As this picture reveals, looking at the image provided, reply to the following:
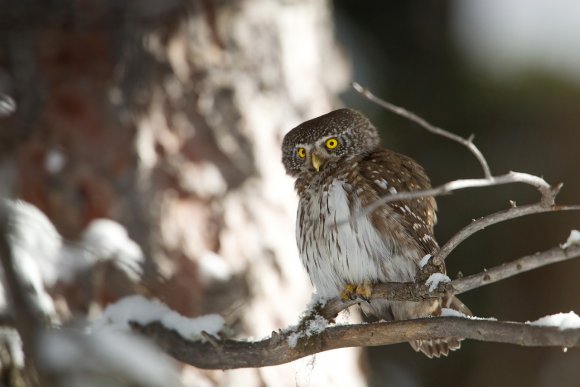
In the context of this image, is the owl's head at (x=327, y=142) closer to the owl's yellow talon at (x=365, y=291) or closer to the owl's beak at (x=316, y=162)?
the owl's beak at (x=316, y=162)

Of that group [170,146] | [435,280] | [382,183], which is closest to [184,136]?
[170,146]

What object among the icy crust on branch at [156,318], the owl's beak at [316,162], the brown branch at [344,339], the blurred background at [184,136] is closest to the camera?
the brown branch at [344,339]

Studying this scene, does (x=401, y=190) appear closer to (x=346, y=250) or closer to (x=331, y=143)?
(x=346, y=250)

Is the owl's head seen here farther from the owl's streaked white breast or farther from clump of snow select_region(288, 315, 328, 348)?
clump of snow select_region(288, 315, 328, 348)

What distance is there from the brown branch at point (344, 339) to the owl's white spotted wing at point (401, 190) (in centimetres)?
91

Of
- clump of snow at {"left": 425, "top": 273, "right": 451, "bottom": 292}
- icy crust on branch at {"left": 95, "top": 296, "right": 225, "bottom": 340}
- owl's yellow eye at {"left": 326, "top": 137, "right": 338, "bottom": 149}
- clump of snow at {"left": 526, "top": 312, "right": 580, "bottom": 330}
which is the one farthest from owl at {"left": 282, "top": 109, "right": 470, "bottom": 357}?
clump of snow at {"left": 526, "top": 312, "right": 580, "bottom": 330}

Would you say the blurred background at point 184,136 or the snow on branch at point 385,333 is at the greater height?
the blurred background at point 184,136

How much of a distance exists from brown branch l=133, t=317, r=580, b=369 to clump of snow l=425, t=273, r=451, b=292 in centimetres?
15

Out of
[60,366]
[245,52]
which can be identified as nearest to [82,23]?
[245,52]

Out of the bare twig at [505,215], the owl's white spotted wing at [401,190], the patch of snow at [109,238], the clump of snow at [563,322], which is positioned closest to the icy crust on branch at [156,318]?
the patch of snow at [109,238]

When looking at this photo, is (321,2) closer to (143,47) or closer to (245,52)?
(245,52)

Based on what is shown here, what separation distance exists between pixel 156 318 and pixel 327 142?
1.54 metres

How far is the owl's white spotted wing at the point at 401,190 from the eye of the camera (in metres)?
4.46

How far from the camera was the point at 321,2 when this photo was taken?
7.04 metres
